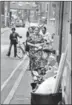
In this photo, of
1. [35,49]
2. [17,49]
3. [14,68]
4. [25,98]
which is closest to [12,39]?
[17,49]

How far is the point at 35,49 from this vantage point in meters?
12.2

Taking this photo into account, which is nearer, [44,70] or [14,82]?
[44,70]

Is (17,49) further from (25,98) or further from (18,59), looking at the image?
(25,98)

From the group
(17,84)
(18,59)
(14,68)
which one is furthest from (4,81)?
(18,59)

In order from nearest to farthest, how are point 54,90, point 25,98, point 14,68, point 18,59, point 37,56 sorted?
point 54,90, point 25,98, point 37,56, point 14,68, point 18,59

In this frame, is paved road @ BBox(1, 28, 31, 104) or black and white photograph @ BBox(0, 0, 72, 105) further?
paved road @ BBox(1, 28, 31, 104)

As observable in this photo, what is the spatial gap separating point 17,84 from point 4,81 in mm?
612

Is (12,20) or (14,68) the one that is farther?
(12,20)

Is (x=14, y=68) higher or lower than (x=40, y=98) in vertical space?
lower

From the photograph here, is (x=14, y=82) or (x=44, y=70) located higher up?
(x=44, y=70)

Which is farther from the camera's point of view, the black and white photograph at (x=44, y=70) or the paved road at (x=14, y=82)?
the paved road at (x=14, y=82)

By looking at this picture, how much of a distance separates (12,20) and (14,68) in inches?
1753

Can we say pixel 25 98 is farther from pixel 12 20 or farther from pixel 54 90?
pixel 12 20

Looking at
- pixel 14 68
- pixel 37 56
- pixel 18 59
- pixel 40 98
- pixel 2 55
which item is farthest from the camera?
pixel 2 55
